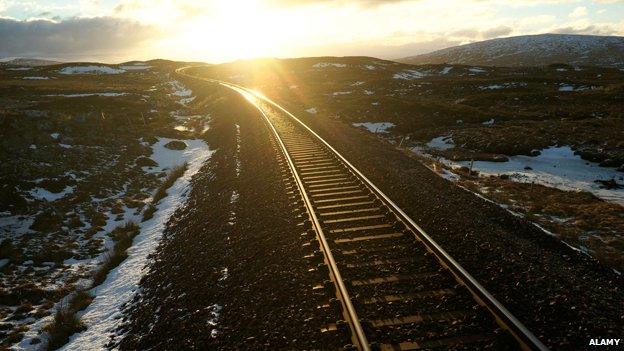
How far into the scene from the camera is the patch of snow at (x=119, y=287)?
773 centimetres

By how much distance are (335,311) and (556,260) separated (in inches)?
191

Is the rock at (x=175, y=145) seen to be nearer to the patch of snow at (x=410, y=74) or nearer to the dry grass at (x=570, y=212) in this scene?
the dry grass at (x=570, y=212)

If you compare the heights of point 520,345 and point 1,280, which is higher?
point 520,345

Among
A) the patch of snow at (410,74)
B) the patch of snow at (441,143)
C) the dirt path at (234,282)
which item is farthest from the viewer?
the patch of snow at (410,74)

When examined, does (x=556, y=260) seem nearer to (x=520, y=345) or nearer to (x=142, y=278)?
(x=520, y=345)

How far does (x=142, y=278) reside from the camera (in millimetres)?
9625

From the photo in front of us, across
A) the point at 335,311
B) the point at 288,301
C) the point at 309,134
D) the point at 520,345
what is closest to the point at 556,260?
the point at 520,345

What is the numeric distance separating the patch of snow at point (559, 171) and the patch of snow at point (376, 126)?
10.6 m

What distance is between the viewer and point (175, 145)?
2445 centimetres

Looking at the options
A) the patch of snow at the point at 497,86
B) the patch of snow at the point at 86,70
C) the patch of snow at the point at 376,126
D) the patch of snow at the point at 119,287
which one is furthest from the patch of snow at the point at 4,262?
the patch of snow at the point at 86,70

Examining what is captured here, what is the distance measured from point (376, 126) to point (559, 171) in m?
14.8

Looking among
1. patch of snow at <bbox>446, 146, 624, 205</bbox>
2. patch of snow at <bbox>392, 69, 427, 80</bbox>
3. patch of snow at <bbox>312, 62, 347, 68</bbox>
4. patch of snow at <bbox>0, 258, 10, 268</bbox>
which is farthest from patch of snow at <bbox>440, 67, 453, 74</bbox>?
patch of snow at <bbox>0, 258, 10, 268</bbox>

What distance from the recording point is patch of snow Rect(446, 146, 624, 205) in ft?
52.4

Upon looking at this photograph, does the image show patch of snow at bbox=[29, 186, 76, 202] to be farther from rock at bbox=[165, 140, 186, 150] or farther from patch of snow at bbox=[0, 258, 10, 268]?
rock at bbox=[165, 140, 186, 150]
